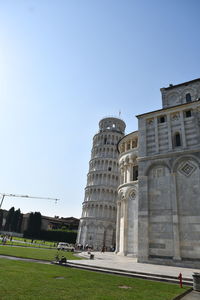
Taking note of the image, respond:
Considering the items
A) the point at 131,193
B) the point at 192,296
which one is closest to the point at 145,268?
the point at 192,296

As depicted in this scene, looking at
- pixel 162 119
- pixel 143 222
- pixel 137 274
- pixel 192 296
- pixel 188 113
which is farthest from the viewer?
pixel 162 119

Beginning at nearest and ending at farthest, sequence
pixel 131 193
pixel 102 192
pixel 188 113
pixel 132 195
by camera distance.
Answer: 1. pixel 188 113
2. pixel 132 195
3. pixel 131 193
4. pixel 102 192

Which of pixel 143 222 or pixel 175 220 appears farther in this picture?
pixel 143 222

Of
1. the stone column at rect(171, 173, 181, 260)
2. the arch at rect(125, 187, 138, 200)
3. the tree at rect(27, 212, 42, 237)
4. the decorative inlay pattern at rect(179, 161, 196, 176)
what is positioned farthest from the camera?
the tree at rect(27, 212, 42, 237)

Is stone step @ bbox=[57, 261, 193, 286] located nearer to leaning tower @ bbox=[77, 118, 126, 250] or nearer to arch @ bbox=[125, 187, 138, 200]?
arch @ bbox=[125, 187, 138, 200]

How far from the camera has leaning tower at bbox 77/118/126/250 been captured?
53.9 meters

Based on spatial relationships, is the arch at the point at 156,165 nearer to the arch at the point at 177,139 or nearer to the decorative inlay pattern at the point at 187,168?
the decorative inlay pattern at the point at 187,168

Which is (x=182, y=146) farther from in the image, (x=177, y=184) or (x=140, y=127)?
(x=140, y=127)

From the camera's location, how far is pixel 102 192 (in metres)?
59.0

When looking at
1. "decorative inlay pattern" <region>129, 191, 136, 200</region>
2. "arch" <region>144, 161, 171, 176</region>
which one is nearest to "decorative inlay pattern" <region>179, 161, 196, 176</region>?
"arch" <region>144, 161, 171, 176</region>

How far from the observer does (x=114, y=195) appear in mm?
59625

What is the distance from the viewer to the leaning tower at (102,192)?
53906mm

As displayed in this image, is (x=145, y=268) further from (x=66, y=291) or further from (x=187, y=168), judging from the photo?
(x=187, y=168)

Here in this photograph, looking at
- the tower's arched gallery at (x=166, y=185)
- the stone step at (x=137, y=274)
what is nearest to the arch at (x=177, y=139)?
the tower's arched gallery at (x=166, y=185)
